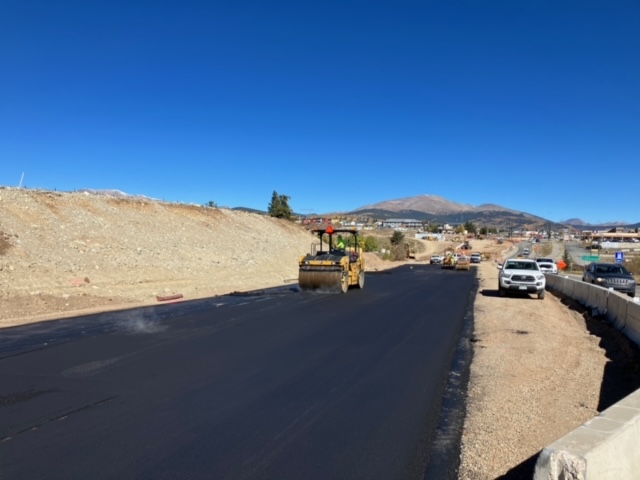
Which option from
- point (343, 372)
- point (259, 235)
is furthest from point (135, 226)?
point (343, 372)

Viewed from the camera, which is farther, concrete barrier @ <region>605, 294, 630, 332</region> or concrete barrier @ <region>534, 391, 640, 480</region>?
concrete barrier @ <region>605, 294, 630, 332</region>

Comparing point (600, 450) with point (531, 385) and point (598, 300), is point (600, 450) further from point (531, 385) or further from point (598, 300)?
point (598, 300)

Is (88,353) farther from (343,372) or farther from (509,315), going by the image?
(509,315)

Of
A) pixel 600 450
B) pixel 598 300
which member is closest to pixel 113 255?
pixel 598 300

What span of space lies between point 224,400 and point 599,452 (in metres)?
4.76

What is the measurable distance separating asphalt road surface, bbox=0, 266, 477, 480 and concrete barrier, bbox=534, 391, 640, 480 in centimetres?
149

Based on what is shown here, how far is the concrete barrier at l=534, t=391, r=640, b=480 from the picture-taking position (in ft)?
12.3

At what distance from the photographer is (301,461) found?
17.6 feet

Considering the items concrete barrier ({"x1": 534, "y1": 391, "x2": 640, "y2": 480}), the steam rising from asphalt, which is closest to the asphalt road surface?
the steam rising from asphalt

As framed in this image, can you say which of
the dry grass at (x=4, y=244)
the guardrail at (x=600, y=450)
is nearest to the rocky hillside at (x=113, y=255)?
the dry grass at (x=4, y=244)

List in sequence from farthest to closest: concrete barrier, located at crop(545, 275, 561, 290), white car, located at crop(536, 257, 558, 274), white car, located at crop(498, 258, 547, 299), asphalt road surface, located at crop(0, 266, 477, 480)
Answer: white car, located at crop(536, 257, 558, 274)
concrete barrier, located at crop(545, 275, 561, 290)
white car, located at crop(498, 258, 547, 299)
asphalt road surface, located at crop(0, 266, 477, 480)

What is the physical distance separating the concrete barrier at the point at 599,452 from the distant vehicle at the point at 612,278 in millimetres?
25107

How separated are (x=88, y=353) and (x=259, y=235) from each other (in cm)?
4230

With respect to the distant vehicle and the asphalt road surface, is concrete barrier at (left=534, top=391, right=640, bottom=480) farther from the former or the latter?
the distant vehicle
